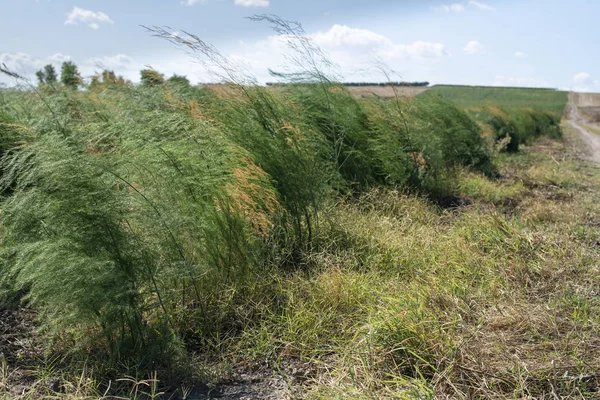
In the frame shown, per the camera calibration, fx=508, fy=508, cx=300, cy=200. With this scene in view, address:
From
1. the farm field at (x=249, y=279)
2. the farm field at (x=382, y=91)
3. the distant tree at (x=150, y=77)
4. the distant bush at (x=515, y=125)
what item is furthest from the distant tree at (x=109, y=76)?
the distant bush at (x=515, y=125)

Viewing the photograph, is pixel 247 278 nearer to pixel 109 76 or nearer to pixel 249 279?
pixel 249 279

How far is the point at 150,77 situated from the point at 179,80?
0.65m

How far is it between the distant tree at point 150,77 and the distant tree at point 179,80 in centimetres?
15

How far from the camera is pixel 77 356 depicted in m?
2.99

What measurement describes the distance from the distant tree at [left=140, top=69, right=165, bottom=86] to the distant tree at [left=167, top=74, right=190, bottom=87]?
5.8 inches

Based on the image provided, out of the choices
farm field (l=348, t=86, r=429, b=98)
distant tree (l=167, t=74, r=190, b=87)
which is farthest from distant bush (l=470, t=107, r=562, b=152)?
distant tree (l=167, t=74, r=190, b=87)

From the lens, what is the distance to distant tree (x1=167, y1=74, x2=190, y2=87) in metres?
6.14

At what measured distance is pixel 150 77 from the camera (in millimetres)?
5934

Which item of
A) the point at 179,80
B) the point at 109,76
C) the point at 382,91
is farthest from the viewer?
the point at 382,91

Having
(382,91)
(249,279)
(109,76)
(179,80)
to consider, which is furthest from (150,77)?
(382,91)

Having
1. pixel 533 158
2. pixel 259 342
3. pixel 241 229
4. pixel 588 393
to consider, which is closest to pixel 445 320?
pixel 588 393

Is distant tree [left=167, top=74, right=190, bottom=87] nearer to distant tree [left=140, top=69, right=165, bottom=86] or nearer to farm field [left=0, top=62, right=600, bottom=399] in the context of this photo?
distant tree [left=140, top=69, right=165, bottom=86]

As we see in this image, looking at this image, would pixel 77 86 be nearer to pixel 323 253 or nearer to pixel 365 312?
pixel 323 253

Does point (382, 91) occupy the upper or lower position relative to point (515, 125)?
upper
